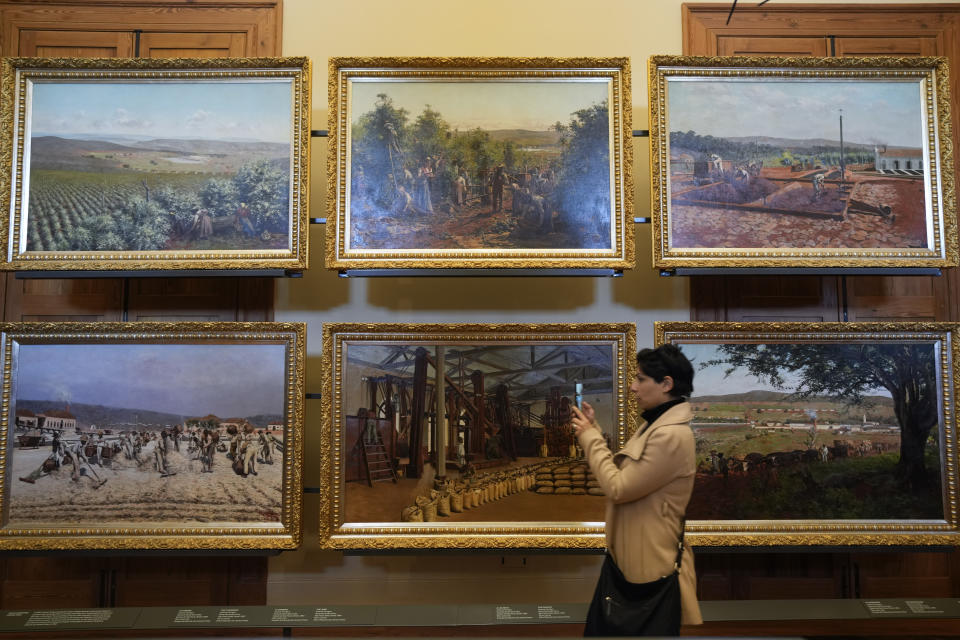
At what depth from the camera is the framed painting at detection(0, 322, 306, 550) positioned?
18.0ft

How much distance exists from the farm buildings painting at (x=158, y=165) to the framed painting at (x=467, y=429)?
1.32 meters

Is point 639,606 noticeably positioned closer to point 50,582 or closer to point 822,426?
point 822,426

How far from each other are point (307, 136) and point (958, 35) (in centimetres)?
589

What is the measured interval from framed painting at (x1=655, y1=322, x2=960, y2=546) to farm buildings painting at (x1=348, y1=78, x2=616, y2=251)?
1317mm

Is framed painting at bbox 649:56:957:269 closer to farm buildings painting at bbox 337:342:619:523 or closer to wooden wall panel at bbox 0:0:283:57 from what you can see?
farm buildings painting at bbox 337:342:619:523

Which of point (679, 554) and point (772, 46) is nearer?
point (679, 554)

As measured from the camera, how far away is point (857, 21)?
6285 millimetres

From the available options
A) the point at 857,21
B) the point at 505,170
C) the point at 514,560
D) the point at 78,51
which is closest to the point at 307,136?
the point at 505,170

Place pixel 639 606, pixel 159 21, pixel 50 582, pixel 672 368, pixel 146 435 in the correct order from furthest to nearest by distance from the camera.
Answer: pixel 159 21 → pixel 50 582 → pixel 146 435 → pixel 672 368 → pixel 639 606

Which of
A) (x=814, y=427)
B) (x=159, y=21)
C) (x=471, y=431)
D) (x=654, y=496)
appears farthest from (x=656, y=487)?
(x=159, y=21)

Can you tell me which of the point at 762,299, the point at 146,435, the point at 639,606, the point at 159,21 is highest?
the point at 159,21

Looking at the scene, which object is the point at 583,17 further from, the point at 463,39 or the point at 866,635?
the point at 866,635

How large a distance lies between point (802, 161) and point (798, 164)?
0.05m

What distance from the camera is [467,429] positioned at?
5.57 meters
